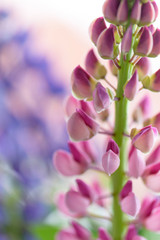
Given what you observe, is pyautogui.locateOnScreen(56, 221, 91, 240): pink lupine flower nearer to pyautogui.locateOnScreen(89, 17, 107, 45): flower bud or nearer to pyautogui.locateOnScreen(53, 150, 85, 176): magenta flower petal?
pyautogui.locateOnScreen(53, 150, 85, 176): magenta flower petal

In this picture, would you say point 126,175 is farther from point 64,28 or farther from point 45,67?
point 64,28

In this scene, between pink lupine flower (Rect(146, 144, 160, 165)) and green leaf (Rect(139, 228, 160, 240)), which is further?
green leaf (Rect(139, 228, 160, 240))

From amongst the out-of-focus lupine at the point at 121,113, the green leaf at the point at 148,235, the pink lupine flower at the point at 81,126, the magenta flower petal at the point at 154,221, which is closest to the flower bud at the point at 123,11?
the out-of-focus lupine at the point at 121,113

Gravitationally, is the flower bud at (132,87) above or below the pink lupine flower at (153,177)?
above

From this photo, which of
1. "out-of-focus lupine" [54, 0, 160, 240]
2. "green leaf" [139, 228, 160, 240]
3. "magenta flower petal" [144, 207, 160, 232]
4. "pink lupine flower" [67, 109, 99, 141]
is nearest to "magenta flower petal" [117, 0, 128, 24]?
"out-of-focus lupine" [54, 0, 160, 240]

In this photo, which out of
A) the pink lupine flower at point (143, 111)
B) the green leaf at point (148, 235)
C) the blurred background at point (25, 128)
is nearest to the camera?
the pink lupine flower at point (143, 111)

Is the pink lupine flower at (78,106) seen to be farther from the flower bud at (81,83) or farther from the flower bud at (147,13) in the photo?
the flower bud at (147,13)

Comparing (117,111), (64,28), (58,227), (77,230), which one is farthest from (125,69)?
(64,28)
